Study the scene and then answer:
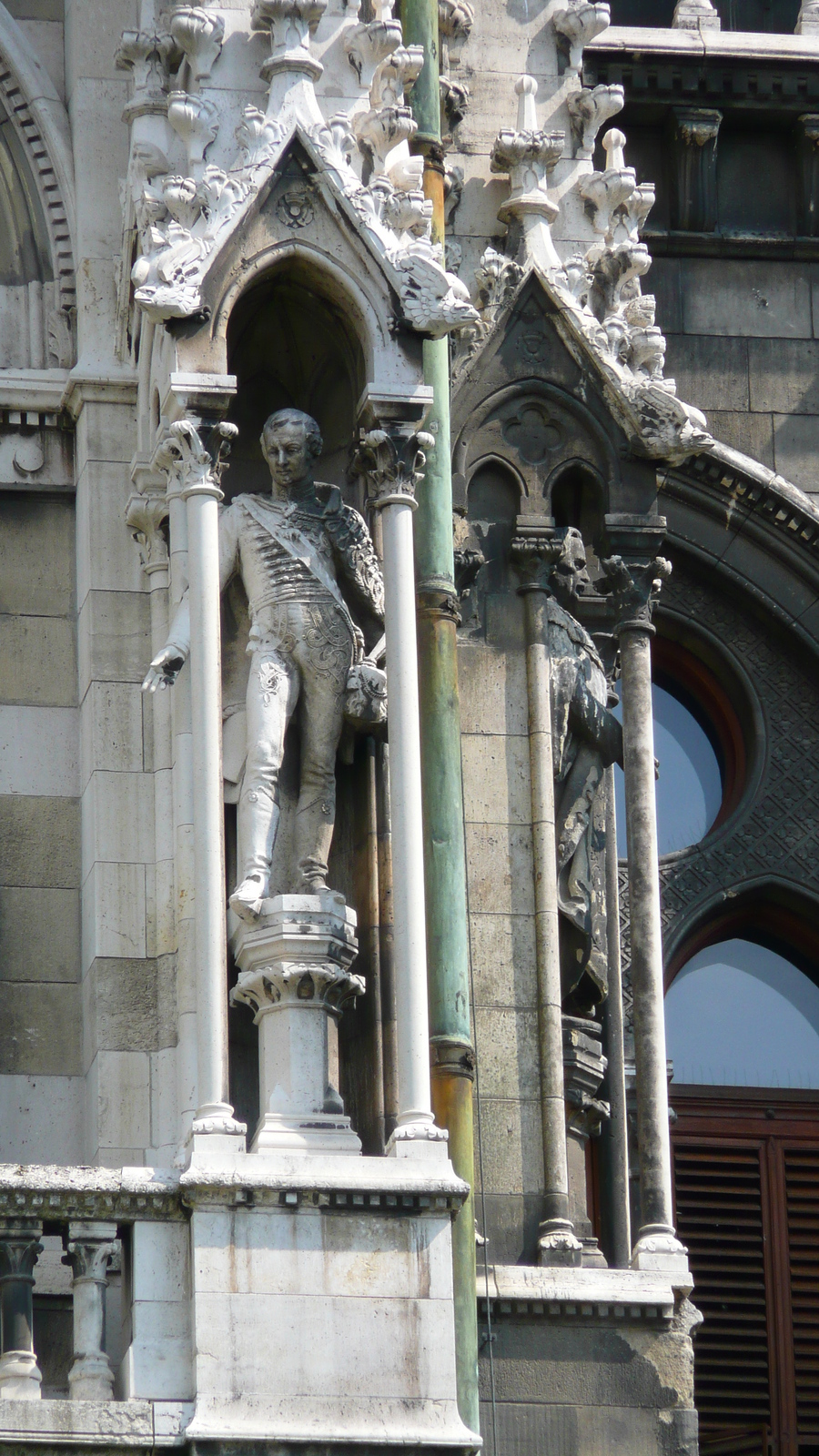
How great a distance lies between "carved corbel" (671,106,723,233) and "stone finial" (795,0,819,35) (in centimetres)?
62

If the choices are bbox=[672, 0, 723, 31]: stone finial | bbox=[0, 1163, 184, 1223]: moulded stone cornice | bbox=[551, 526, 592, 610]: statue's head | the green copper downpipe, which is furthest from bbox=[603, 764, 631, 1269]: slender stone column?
bbox=[672, 0, 723, 31]: stone finial

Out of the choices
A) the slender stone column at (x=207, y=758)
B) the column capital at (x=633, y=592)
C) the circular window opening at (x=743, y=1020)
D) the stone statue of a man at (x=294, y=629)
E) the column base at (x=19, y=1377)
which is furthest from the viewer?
the circular window opening at (x=743, y=1020)

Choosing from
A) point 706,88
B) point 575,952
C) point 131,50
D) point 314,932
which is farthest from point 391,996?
point 706,88

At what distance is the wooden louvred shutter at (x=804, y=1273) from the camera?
16734 millimetres

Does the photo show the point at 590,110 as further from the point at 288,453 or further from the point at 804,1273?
the point at 804,1273

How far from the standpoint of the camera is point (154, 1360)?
13383 mm

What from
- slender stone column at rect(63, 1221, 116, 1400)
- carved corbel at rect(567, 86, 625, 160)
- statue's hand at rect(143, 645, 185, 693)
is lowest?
slender stone column at rect(63, 1221, 116, 1400)

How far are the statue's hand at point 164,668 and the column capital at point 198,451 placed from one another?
23.7 inches

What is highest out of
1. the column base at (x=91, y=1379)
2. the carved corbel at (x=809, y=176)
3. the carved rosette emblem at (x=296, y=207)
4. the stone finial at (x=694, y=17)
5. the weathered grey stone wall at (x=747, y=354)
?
the stone finial at (x=694, y=17)

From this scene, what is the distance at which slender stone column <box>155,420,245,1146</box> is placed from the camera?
1377 cm

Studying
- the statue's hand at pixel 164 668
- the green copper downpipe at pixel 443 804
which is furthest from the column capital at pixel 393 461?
the statue's hand at pixel 164 668

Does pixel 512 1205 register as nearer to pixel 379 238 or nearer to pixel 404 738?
pixel 404 738

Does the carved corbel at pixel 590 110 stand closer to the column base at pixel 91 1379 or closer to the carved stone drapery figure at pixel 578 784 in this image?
the carved stone drapery figure at pixel 578 784

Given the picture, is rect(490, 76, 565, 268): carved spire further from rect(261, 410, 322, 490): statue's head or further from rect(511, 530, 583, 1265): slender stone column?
rect(261, 410, 322, 490): statue's head
